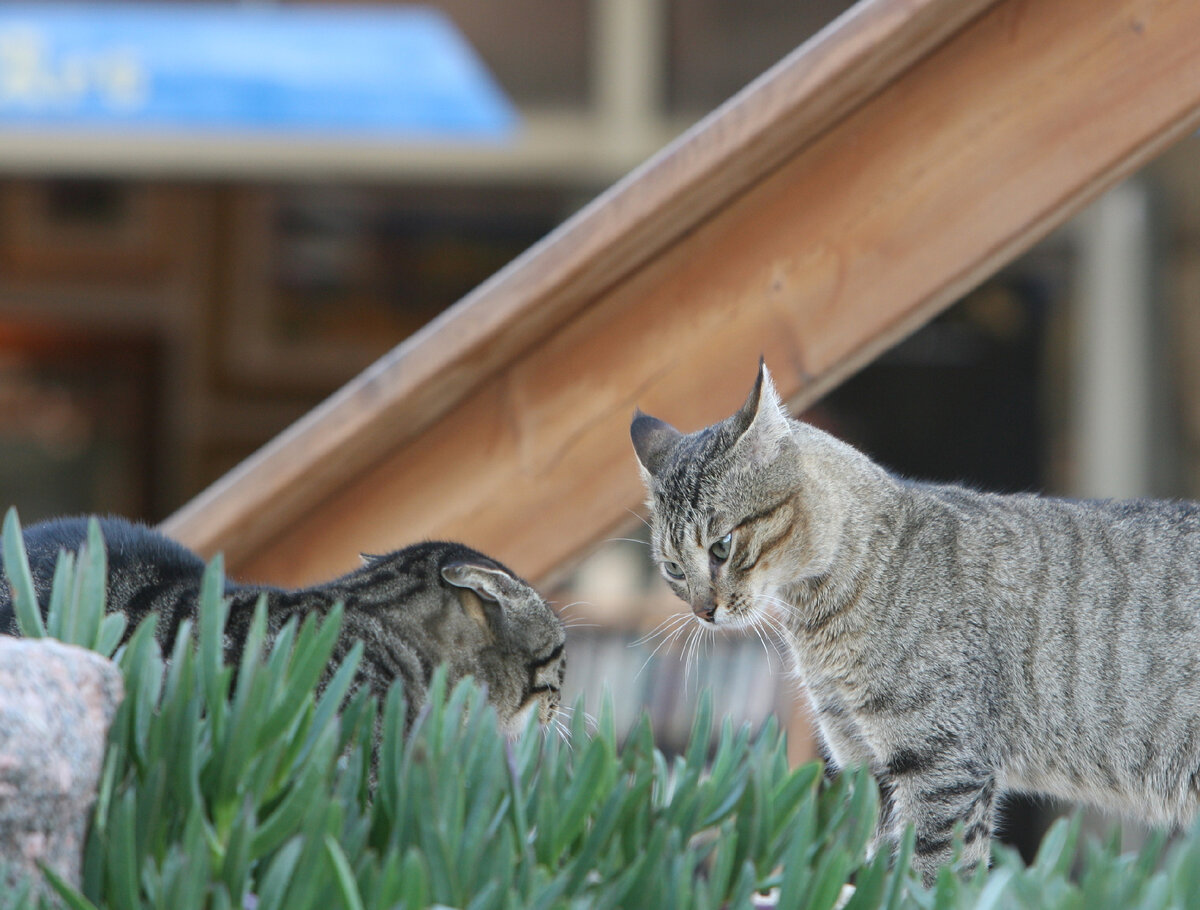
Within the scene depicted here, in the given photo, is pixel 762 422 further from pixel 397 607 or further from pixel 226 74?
pixel 226 74

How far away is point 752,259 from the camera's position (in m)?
1.80

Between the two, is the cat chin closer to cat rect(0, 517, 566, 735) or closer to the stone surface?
cat rect(0, 517, 566, 735)

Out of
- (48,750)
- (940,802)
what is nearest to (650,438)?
(940,802)

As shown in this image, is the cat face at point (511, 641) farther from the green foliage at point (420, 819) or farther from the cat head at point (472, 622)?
the green foliage at point (420, 819)

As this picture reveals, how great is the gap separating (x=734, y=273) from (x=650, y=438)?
0.26 metres

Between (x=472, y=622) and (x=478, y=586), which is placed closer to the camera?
(x=478, y=586)

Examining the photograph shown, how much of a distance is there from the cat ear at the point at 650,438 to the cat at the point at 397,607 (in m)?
0.26

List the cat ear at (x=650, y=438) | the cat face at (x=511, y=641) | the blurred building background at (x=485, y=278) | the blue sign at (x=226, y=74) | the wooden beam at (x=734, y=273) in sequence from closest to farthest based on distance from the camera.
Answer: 1. the wooden beam at (x=734, y=273)
2. the cat ear at (x=650, y=438)
3. the cat face at (x=511, y=641)
4. the blue sign at (x=226, y=74)
5. the blurred building background at (x=485, y=278)

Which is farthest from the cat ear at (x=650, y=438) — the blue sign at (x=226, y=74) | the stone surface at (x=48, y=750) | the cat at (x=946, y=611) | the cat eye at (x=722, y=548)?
the blue sign at (x=226, y=74)

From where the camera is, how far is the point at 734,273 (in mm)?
1808

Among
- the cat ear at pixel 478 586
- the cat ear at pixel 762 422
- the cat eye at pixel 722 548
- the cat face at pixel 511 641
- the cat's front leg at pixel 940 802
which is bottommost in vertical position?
the cat's front leg at pixel 940 802

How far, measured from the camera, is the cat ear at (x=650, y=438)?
182 centimetres

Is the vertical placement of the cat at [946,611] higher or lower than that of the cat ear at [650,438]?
lower

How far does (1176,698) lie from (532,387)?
3.29 ft
